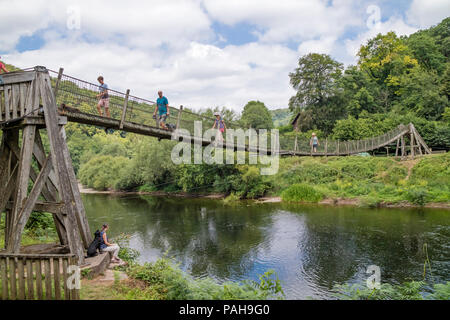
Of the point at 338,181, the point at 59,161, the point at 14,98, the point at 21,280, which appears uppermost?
the point at 14,98

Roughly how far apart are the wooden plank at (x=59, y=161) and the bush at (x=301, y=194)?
1923 centimetres

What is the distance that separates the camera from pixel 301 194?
25.1m

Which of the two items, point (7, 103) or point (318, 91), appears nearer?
point (7, 103)

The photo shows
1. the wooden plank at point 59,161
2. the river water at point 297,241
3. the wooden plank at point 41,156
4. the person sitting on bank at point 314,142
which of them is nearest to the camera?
the wooden plank at point 59,161

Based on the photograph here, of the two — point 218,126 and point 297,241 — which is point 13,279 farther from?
point 297,241

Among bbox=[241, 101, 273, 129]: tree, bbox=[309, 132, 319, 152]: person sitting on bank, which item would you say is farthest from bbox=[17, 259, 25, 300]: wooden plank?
bbox=[241, 101, 273, 129]: tree

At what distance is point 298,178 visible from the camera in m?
27.1

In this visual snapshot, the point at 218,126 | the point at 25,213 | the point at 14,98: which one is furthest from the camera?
the point at 218,126

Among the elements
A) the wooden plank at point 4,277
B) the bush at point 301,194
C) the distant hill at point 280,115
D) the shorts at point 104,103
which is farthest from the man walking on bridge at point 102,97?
the distant hill at point 280,115

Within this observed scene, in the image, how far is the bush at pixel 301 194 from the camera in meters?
24.5

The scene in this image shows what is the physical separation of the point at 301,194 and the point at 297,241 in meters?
10.5

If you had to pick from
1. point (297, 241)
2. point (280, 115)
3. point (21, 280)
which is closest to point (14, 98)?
point (21, 280)

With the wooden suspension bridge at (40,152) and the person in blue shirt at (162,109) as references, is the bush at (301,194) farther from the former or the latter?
the wooden suspension bridge at (40,152)
